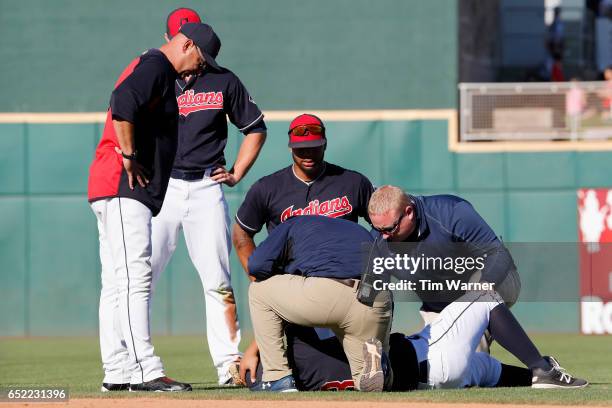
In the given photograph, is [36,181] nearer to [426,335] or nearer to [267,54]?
[267,54]

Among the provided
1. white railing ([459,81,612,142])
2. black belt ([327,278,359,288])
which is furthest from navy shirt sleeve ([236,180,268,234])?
white railing ([459,81,612,142])

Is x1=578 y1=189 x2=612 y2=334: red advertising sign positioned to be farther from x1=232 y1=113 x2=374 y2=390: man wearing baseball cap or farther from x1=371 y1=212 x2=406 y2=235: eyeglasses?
x1=371 y1=212 x2=406 y2=235: eyeglasses

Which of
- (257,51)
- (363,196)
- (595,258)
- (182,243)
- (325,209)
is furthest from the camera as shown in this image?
(257,51)

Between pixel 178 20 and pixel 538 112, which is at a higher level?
pixel 178 20

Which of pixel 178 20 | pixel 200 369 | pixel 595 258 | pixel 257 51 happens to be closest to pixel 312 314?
pixel 178 20

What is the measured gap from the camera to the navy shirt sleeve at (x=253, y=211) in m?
7.47

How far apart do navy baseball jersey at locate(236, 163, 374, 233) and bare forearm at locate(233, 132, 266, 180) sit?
0.99 ft

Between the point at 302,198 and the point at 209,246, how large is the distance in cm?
68

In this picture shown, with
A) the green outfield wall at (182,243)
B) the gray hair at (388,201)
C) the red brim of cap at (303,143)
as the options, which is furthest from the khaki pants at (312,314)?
the green outfield wall at (182,243)

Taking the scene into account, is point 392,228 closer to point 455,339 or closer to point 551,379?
point 455,339

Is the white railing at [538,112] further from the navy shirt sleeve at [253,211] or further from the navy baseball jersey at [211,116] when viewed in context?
the navy shirt sleeve at [253,211]

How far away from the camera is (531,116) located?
1349 cm

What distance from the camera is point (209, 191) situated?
778cm

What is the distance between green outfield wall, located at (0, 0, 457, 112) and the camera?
14359mm
